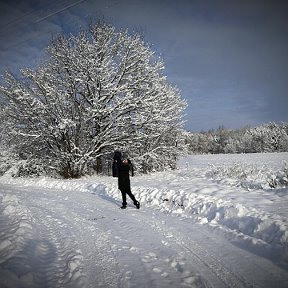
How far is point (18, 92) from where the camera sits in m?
20.6

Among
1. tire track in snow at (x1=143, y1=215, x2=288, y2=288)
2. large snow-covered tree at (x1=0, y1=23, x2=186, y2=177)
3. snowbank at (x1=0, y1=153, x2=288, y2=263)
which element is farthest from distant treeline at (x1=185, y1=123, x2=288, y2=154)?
tire track in snow at (x1=143, y1=215, x2=288, y2=288)

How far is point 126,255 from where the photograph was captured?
16.8 feet

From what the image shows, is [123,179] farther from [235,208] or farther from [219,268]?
[219,268]

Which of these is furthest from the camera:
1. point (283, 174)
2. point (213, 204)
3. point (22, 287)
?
point (283, 174)

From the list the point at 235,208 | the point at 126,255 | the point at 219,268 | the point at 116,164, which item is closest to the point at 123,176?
the point at 116,164

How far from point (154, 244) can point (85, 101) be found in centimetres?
1842

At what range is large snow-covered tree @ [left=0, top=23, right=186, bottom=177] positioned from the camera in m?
20.7

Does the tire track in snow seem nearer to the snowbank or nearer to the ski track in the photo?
the ski track

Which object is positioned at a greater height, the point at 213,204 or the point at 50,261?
the point at 213,204

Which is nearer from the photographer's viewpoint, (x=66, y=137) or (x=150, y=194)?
(x=150, y=194)

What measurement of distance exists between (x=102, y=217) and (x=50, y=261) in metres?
3.51

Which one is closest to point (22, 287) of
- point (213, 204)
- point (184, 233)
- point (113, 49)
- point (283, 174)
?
point (184, 233)

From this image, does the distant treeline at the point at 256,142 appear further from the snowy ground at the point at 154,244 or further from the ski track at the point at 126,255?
the ski track at the point at 126,255

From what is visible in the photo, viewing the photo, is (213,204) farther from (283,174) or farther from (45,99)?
(45,99)
